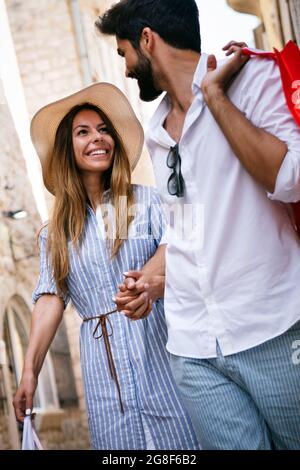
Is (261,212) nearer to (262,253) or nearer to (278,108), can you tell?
(262,253)

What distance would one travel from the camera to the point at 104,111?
8.16 feet

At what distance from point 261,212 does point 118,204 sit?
758 millimetres

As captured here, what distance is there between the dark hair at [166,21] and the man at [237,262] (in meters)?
0.09

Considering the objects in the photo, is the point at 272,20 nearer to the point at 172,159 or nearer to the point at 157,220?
the point at 157,220

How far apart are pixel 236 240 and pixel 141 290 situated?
0.39 metres

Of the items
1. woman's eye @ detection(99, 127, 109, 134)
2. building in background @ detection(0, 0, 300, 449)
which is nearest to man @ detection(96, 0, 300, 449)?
woman's eye @ detection(99, 127, 109, 134)

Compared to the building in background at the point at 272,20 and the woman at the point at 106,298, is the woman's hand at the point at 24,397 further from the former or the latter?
the building in background at the point at 272,20

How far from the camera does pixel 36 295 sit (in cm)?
235

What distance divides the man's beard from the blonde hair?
1.45 ft

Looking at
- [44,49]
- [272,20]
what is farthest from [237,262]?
[44,49]

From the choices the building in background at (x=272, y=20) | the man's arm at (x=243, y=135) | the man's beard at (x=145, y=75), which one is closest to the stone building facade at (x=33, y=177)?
the building in background at (x=272, y=20)

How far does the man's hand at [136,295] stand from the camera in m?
1.92

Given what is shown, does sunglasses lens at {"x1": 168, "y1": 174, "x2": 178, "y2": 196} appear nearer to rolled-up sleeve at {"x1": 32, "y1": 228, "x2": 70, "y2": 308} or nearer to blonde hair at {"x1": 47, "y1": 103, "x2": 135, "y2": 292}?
blonde hair at {"x1": 47, "y1": 103, "x2": 135, "y2": 292}

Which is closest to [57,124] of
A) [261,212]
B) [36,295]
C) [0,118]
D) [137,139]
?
[137,139]
